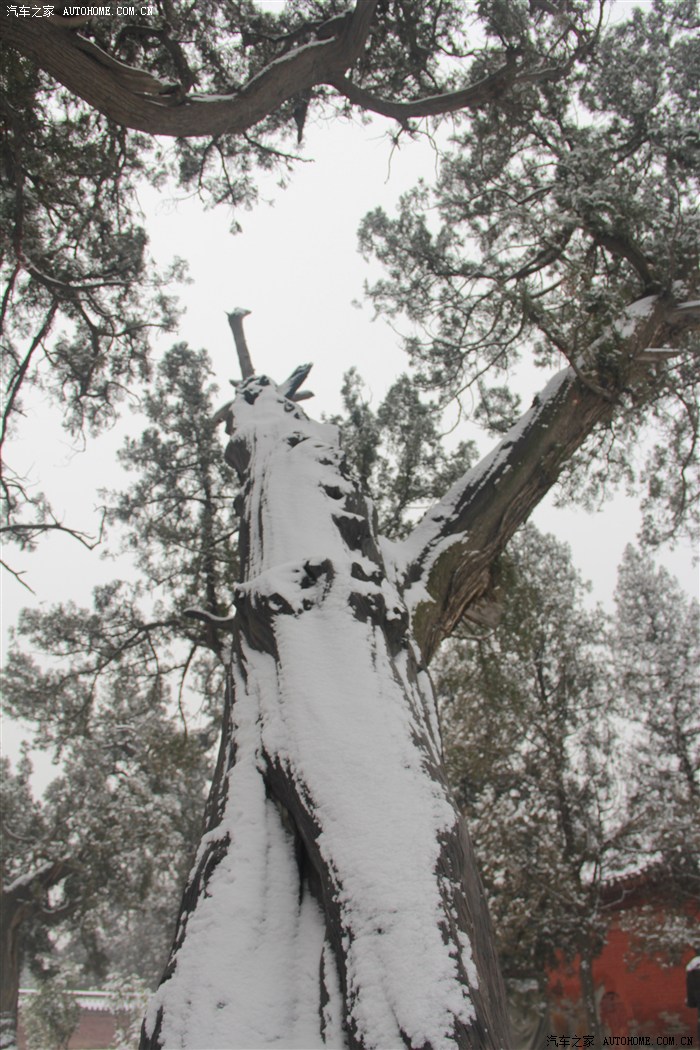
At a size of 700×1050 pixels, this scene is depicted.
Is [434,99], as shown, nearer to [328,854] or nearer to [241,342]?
[241,342]

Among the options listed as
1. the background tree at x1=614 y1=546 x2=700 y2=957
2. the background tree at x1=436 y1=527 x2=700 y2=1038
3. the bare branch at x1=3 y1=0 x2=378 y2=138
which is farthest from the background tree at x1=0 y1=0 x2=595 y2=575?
the background tree at x1=614 y1=546 x2=700 y2=957

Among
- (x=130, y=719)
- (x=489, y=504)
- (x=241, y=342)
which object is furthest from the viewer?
(x=130, y=719)

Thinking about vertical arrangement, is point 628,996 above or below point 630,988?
below

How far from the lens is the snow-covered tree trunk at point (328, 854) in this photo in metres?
1.65

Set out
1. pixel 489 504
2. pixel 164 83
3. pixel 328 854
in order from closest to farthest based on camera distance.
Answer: pixel 328 854, pixel 164 83, pixel 489 504

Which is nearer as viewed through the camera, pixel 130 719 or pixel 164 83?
pixel 164 83

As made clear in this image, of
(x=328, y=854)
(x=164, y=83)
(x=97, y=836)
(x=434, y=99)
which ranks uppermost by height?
(x=434, y=99)

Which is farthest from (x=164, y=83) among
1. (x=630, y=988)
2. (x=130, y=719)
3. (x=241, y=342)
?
(x=630, y=988)

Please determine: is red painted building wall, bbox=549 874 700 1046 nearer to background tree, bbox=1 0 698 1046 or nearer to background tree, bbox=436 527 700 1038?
background tree, bbox=436 527 700 1038

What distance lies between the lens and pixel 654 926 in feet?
36.6

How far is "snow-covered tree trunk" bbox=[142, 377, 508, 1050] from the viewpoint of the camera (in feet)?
5.40

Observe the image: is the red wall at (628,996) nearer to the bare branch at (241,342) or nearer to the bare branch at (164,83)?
the bare branch at (241,342)

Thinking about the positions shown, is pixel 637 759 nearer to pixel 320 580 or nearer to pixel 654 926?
pixel 654 926

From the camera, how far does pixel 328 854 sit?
1.93 metres
